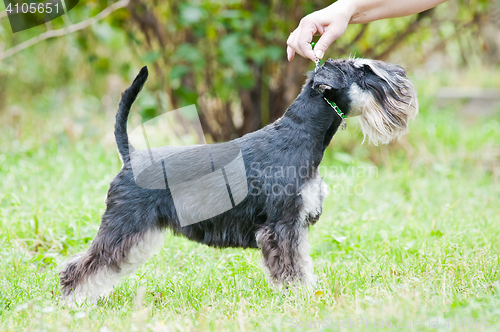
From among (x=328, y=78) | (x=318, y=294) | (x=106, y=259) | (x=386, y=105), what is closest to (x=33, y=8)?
(x=106, y=259)

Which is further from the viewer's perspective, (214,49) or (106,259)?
(214,49)

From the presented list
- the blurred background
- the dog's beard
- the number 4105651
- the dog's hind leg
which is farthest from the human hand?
the number 4105651

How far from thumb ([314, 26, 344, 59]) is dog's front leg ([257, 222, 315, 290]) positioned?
3.81ft

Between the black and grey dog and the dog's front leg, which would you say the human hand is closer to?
the black and grey dog

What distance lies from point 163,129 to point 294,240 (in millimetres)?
4937

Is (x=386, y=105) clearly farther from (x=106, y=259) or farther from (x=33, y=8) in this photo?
(x=33, y=8)

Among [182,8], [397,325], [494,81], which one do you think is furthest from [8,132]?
[494,81]

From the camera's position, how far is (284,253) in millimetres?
2826

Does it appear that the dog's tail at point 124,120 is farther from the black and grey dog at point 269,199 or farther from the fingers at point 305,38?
the fingers at point 305,38

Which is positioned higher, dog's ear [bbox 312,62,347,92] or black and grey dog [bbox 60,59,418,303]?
dog's ear [bbox 312,62,347,92]

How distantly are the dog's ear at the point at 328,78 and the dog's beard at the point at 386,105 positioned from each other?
11 centimetres

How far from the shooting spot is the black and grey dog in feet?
9.34

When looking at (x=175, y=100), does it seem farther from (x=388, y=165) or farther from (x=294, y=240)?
(x=294, y=240)

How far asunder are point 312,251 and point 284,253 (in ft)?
3.69
